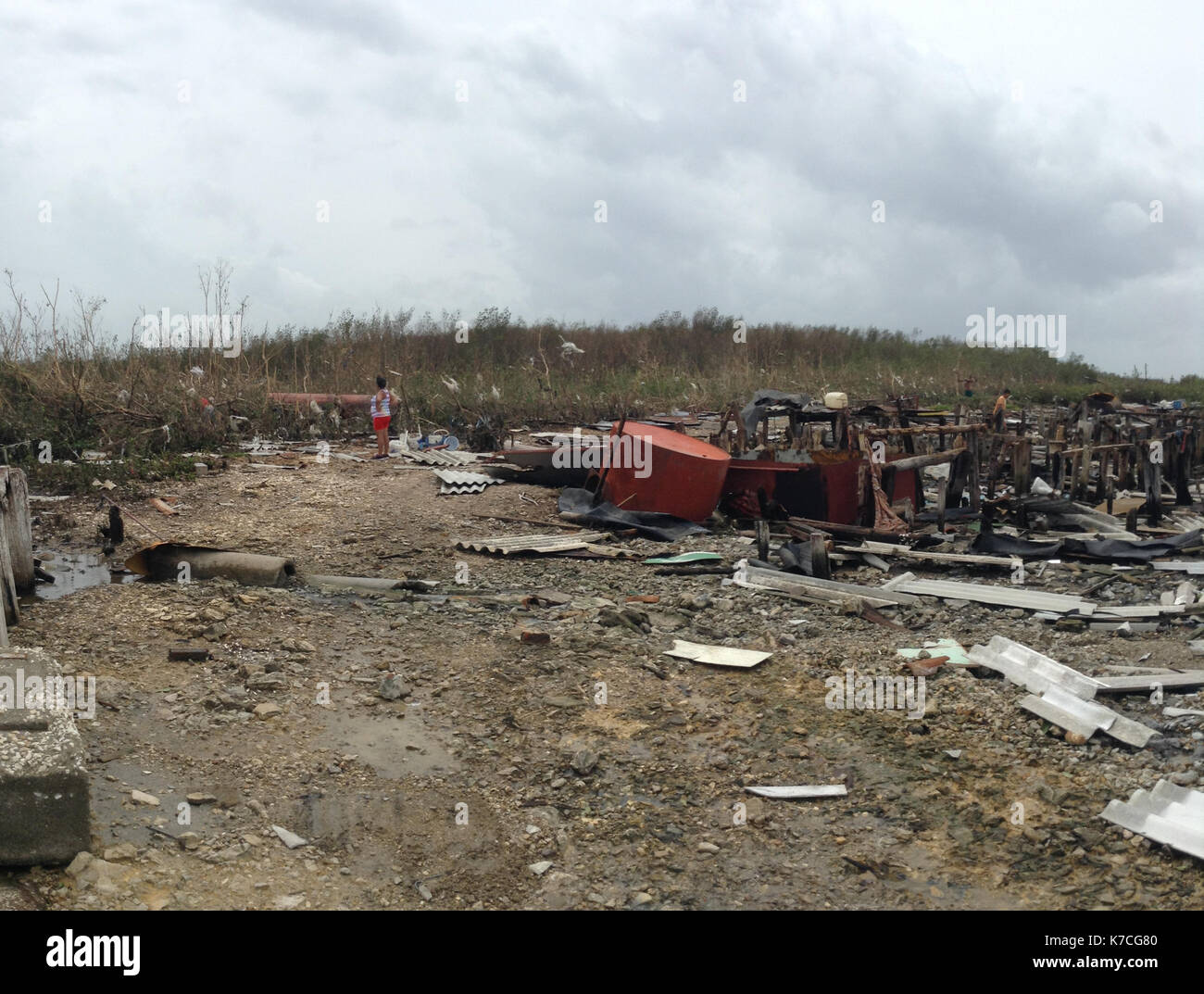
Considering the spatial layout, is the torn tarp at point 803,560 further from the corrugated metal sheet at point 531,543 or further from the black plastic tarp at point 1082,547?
the black plastic tarp at point 1082,547

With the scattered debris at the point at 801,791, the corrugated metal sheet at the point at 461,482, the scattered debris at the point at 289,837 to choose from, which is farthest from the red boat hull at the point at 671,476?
the scattered debris at the point at 289,837

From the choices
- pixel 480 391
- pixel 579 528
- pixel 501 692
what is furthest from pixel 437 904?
pixel 480 391

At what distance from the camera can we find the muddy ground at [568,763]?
443 cm

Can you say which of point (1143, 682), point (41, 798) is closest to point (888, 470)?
point (1143, 682)

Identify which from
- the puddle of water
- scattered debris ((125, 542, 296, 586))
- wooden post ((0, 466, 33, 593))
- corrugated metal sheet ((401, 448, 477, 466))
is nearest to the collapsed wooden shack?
corrugated metal sheet ((401, 448, 477, 466))

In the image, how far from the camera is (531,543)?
35.4ft

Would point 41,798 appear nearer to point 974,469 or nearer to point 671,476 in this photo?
point 671,476

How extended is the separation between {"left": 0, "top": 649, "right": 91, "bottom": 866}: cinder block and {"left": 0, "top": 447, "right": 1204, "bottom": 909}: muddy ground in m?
0.13

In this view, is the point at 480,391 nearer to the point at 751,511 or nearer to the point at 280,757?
the point at 751,511

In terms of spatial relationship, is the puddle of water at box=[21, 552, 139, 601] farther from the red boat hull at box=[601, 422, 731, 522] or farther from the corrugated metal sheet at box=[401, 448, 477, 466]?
the corrugated metal sheet at box=[401, 448, 477, 466]

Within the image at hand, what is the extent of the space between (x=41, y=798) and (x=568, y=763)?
2.62 meters

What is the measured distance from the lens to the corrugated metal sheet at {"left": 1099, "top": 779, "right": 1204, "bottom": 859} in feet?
14.8

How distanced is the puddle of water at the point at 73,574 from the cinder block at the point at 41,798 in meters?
4.14

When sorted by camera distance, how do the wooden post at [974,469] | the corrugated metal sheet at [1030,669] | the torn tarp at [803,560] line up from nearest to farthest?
the corrugated metal sheet at [1030,669]
the torn tarp at [803,560]
the wooden post at [974,469]
